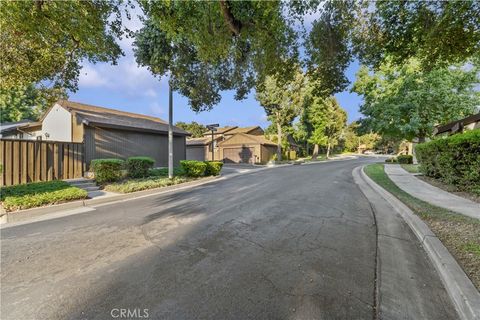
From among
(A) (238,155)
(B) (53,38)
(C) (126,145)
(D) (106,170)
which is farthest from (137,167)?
(A) (238,155)

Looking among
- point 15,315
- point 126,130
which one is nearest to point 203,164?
point 126,130

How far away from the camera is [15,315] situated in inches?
90.4

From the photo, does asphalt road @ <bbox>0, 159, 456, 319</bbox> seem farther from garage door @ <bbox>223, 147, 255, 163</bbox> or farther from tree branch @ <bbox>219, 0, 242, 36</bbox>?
garage door @ <bbox>223, 147, 255, 163</bbox>

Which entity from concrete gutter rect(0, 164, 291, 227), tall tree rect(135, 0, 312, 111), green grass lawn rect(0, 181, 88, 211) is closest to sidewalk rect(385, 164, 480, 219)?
tall tree rect(135, 0, 312, 111)

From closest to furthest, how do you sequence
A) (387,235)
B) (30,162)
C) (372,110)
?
(387,235) < (30,162) < (372,110)

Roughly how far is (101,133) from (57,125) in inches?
150

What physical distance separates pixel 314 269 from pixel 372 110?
1990cm

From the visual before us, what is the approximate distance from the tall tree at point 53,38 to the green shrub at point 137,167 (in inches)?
157

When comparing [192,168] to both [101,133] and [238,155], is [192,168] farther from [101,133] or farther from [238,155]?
[238,155]

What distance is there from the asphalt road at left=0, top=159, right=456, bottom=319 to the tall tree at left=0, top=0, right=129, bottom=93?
479 cm

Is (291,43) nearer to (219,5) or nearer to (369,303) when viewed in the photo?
(219,5)

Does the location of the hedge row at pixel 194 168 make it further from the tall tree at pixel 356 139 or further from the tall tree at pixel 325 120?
the tall tree at pixel 356 139

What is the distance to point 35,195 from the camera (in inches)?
277

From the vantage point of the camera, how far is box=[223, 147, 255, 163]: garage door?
1135 inches
